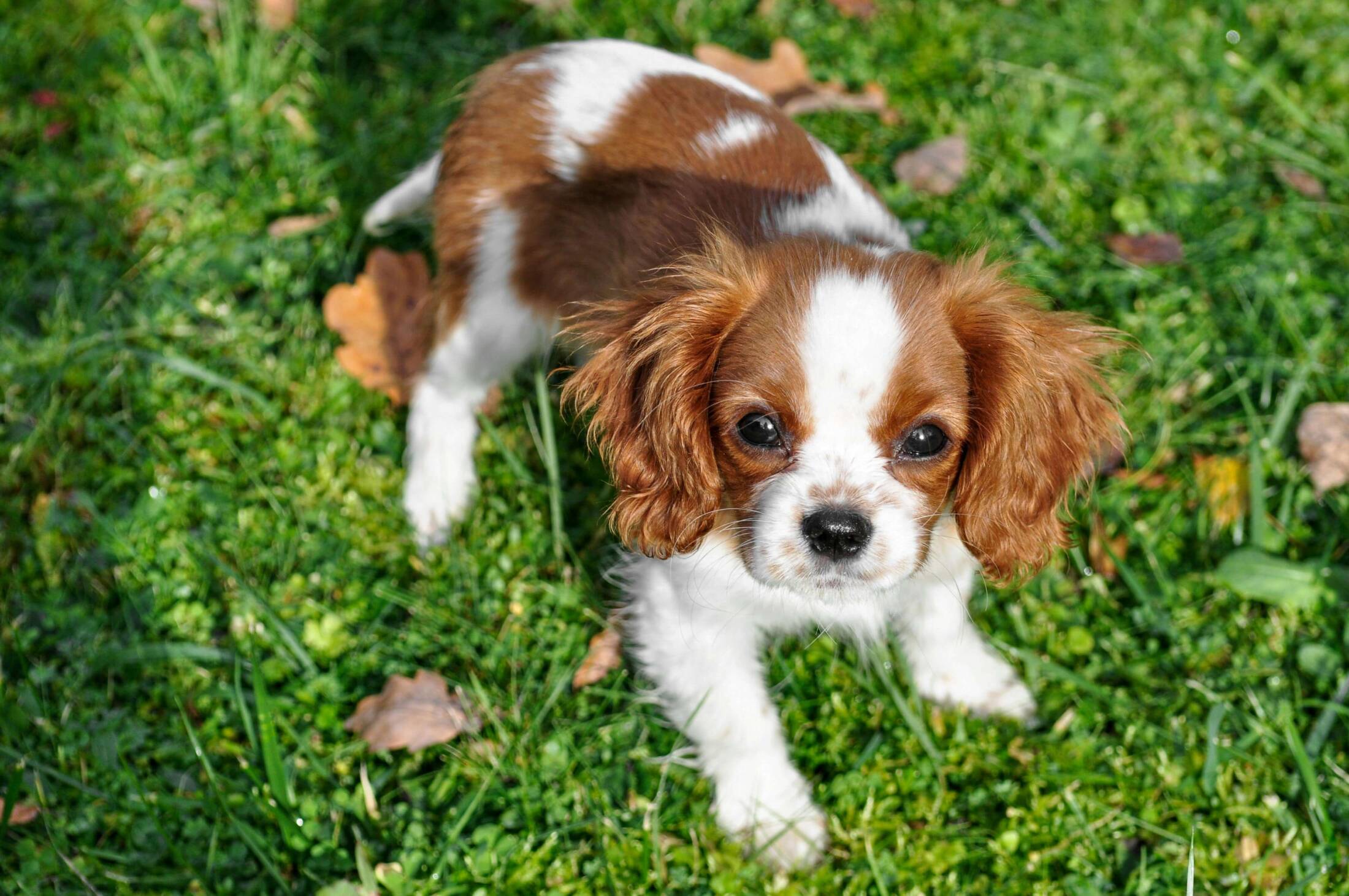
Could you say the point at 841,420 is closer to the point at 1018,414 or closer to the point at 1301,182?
the point at 1018,414

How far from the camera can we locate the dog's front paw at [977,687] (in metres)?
3.21

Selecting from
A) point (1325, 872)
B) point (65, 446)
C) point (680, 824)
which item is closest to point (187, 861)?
point (680, 824)

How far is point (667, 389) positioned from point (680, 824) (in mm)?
1173

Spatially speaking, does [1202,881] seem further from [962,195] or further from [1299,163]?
[1299,163]

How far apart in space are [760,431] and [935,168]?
2.25 meters

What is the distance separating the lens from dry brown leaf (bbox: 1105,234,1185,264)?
13.7ft

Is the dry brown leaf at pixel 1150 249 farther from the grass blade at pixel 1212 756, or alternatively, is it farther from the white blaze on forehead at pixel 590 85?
the grass blade at pixel 1212 756

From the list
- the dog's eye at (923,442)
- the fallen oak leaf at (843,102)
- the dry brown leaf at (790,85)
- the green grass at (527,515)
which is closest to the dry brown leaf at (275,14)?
the green grass at (527,515)

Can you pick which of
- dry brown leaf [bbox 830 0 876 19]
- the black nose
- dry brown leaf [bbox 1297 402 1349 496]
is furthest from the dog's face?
dry brown leaf [bbox 830 0 876 19]

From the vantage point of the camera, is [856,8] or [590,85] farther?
[856,8]

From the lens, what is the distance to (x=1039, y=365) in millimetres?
2594

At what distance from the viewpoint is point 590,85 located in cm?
326

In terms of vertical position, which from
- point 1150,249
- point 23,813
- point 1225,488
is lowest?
point 23,813

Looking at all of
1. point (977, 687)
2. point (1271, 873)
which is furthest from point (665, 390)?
point (1271, 873)
